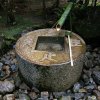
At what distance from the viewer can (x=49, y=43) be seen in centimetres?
458

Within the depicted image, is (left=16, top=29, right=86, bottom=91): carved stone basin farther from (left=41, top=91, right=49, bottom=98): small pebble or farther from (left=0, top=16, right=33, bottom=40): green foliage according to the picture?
(left=0, top=16, right=33, bottom=40): green foliage

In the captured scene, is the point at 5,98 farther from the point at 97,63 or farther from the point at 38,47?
the point at 97,63

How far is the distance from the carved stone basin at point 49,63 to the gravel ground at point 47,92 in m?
0.11

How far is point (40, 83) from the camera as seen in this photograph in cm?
407

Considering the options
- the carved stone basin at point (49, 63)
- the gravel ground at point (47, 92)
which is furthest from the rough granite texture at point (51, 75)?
the gravel ground at point (47, 92)

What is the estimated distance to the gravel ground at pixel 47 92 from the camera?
163 inches

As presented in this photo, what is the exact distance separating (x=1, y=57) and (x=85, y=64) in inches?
65.1

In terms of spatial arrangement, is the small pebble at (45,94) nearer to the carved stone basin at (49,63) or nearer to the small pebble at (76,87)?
the carved stone basin at (49,63)

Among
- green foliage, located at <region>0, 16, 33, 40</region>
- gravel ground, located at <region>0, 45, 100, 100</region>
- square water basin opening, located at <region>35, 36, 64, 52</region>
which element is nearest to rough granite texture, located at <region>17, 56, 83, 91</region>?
gravel ground, located at <region>0, 45, 100, 100</region>

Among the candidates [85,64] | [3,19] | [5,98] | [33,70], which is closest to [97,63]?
[85,64]

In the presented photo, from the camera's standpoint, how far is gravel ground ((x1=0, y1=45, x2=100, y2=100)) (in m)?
4.13

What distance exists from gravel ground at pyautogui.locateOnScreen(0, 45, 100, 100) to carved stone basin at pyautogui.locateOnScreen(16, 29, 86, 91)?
4.3 inches

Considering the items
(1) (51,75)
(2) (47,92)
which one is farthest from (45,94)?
(1) (51,75)

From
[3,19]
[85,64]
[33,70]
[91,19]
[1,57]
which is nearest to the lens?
[33,70]
